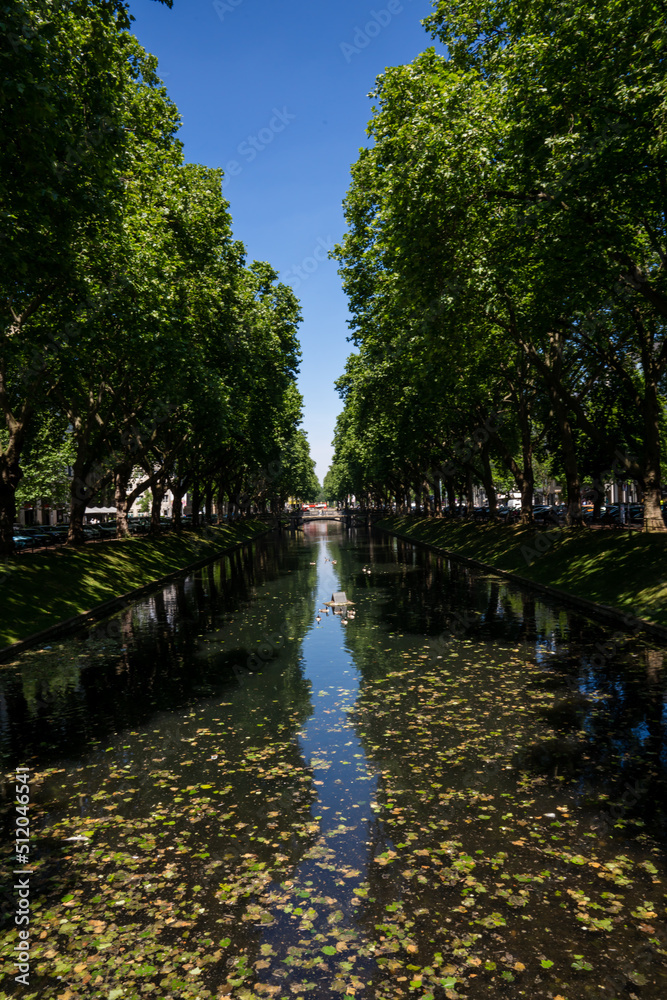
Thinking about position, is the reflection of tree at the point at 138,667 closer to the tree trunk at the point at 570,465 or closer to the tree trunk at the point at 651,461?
Answer: the tree trunk at the point at 570,465

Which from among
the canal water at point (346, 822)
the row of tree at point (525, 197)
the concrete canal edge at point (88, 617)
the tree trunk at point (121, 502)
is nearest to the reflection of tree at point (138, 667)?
the canal water at point (346, 822)

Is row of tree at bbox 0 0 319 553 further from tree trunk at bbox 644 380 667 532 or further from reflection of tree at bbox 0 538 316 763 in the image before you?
tree trunk at bbox 644 380 667 532

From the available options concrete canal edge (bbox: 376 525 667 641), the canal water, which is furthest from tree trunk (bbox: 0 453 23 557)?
concrete canal edge (bbox: 376 525 667 641)

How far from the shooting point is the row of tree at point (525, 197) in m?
13.7

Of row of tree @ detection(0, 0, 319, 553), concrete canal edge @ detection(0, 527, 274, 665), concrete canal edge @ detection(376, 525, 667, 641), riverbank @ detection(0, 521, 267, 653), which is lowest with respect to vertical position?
concrete canal edge @ detection(0, 527, 274, 665)

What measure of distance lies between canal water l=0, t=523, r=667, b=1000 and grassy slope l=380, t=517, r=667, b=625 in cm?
338

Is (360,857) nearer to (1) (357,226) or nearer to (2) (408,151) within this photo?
(2) (408,151)

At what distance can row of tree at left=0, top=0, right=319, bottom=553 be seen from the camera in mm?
12023

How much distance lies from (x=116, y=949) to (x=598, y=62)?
1797 centimetres

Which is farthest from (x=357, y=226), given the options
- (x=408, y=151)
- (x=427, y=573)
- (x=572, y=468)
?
(x=427, y=573)

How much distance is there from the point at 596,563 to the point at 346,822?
654 inches

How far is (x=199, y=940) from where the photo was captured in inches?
182

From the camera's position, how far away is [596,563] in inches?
807

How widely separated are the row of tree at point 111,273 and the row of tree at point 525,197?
7.74m
